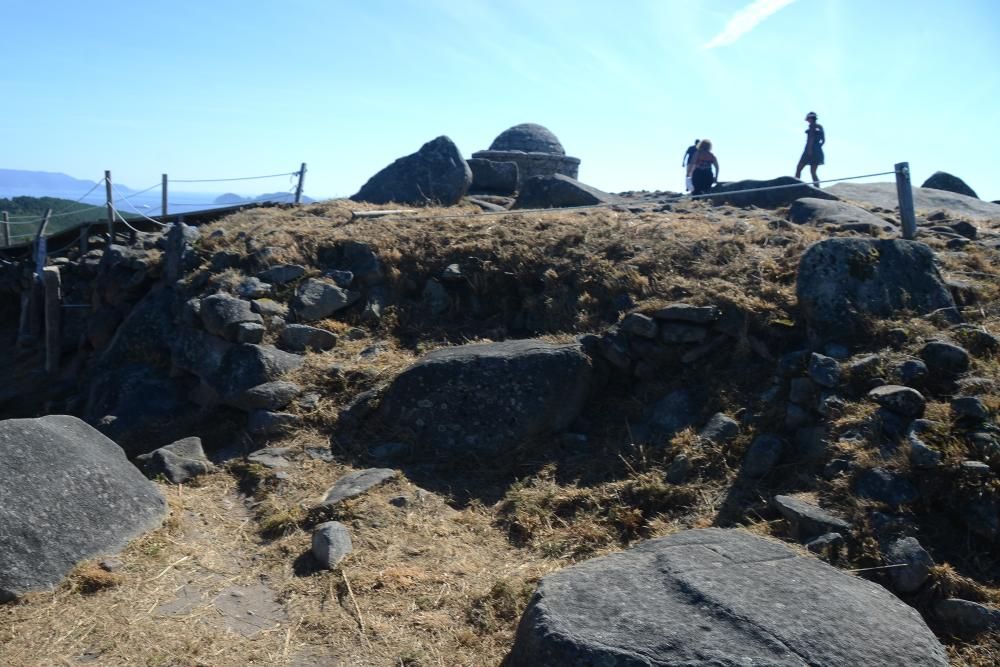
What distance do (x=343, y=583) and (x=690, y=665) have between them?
7.90 feet

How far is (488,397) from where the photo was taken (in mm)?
6906

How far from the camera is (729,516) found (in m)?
5.34

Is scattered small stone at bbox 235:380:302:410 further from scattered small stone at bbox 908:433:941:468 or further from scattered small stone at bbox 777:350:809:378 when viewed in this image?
scattered small stone at bbox 908:433:941:468

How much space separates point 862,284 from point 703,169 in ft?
26.1

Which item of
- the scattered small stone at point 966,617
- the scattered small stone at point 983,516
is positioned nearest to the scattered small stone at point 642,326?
the scattered small stone at point 983,516

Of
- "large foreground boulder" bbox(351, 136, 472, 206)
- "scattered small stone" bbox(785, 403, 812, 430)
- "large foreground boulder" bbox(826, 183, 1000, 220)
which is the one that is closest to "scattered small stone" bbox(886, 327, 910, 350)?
"scattered small stone" bbox(785, 403, 812, 430)

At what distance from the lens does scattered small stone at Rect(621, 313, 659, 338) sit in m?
7.23

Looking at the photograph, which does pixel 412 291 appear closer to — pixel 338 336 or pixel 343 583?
pixel 338 336

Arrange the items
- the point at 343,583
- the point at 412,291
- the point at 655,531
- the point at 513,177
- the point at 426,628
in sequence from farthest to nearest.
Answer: the point at 513,177, the point at 412,291, the point at 655,531, the point at 343,583, the point at 426,628

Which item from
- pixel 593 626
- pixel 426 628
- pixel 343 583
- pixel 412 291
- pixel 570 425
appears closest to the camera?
pixel 593 626

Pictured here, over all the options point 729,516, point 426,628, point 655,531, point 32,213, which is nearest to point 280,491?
point 426,628

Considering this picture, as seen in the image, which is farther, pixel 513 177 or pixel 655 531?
pixel 513 177

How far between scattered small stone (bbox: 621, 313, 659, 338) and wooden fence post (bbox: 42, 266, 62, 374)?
997cm

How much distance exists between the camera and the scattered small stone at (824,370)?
19.4 feet
